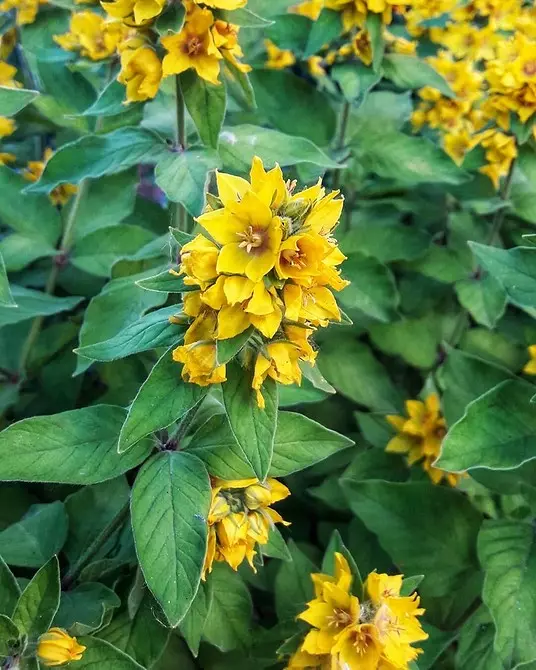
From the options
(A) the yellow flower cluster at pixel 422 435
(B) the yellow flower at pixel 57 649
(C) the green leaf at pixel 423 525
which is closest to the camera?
(B) the yellow flower at pixel 57 649

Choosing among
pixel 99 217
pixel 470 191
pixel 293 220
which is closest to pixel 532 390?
pixel 293 220

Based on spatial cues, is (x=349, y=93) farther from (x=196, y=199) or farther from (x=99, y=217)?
(x=99, y=217)

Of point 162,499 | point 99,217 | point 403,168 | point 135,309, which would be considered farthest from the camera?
point 99,217

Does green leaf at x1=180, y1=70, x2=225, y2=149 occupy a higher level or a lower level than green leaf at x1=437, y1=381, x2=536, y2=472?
higher

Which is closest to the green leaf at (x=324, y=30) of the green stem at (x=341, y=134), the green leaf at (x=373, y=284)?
the green stem at (x=341, y=134)

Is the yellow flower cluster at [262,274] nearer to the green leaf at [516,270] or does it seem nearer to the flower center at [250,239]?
the flower center at [250,239]

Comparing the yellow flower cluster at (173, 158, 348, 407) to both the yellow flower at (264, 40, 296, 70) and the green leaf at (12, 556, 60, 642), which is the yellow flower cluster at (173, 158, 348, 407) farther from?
the yellow flower at (264, 40, 296, 70)

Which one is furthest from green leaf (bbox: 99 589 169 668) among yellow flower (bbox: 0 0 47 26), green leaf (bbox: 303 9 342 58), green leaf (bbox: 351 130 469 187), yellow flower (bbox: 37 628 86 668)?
yellow flower (bbox: 0 0 47 26)
